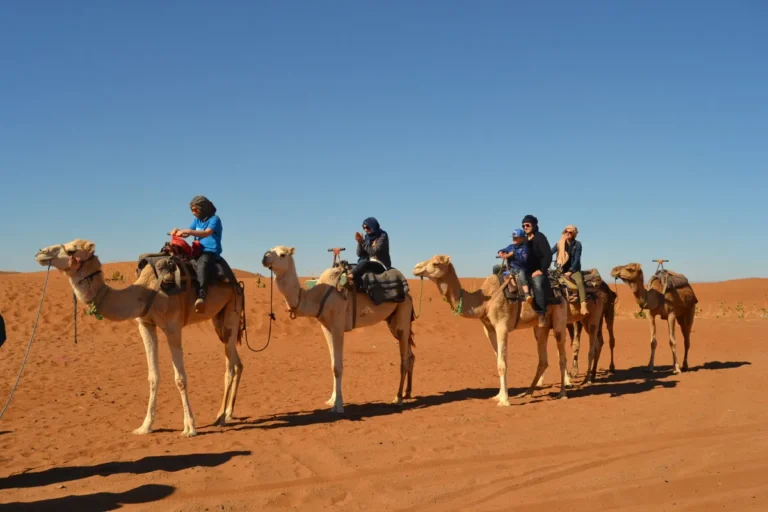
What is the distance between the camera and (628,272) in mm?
15195

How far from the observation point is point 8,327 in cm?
1933

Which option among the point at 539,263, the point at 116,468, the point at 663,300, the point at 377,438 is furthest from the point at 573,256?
the point at 116,468

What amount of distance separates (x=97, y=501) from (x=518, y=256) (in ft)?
26.9

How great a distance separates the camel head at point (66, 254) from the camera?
779cm

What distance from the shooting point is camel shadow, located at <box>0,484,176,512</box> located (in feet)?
20.1

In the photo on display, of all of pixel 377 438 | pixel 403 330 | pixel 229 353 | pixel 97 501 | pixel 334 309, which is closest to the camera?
pixel 97 501

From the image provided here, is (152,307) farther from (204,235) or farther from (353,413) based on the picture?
(353,413)

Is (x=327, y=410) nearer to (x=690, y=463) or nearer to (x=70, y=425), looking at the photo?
(x=70, y=425)

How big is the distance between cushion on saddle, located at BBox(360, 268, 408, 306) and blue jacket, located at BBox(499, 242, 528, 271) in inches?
83.1

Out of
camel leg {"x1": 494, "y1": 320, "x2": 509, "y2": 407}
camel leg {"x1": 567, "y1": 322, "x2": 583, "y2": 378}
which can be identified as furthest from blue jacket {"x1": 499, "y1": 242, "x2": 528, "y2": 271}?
camel leg {"x1": 567, "y1": 322, "x2": 583, "y2": 378}

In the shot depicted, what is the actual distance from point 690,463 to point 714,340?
16989 mm

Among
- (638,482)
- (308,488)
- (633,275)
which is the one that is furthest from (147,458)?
(633,275)

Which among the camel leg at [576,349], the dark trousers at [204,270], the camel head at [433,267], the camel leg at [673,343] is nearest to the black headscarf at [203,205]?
the dark trousers at [204,270]

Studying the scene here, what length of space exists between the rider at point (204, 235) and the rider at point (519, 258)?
5.35 metres
